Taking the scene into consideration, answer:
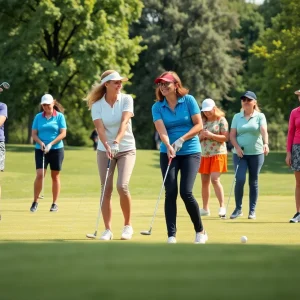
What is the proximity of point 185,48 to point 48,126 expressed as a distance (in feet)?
187

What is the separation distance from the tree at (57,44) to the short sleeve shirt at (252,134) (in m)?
35.4

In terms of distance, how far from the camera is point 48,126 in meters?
17.3

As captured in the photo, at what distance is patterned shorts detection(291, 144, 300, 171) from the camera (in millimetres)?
14844

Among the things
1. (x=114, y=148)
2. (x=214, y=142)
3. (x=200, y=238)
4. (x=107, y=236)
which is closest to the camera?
(x=200, y=238)

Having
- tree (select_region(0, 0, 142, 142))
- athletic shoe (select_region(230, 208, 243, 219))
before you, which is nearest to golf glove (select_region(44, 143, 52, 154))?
athletic shoe (select_region(230, 208, 243, 219))

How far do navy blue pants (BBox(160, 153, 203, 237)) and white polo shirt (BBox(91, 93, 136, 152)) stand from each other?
81 cm

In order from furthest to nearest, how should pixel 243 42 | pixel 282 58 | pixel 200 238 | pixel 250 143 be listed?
pixel 243 42 → pixel 282 58 → pixel 250 143 → pixel 200 238

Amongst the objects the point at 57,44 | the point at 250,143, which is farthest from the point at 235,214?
the point at 57,44

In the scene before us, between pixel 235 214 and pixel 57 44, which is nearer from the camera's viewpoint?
pixel 235 214

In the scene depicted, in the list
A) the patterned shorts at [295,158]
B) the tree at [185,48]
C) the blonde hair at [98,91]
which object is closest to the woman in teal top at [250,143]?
the patterned shorts at [295,158]

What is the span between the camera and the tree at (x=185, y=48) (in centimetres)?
7188

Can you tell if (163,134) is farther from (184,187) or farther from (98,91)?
(98,91)

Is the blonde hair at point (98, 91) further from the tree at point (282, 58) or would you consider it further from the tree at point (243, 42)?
the tree at point (243, 42)

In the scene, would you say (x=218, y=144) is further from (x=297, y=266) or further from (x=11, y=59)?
(x=11, y=59)
